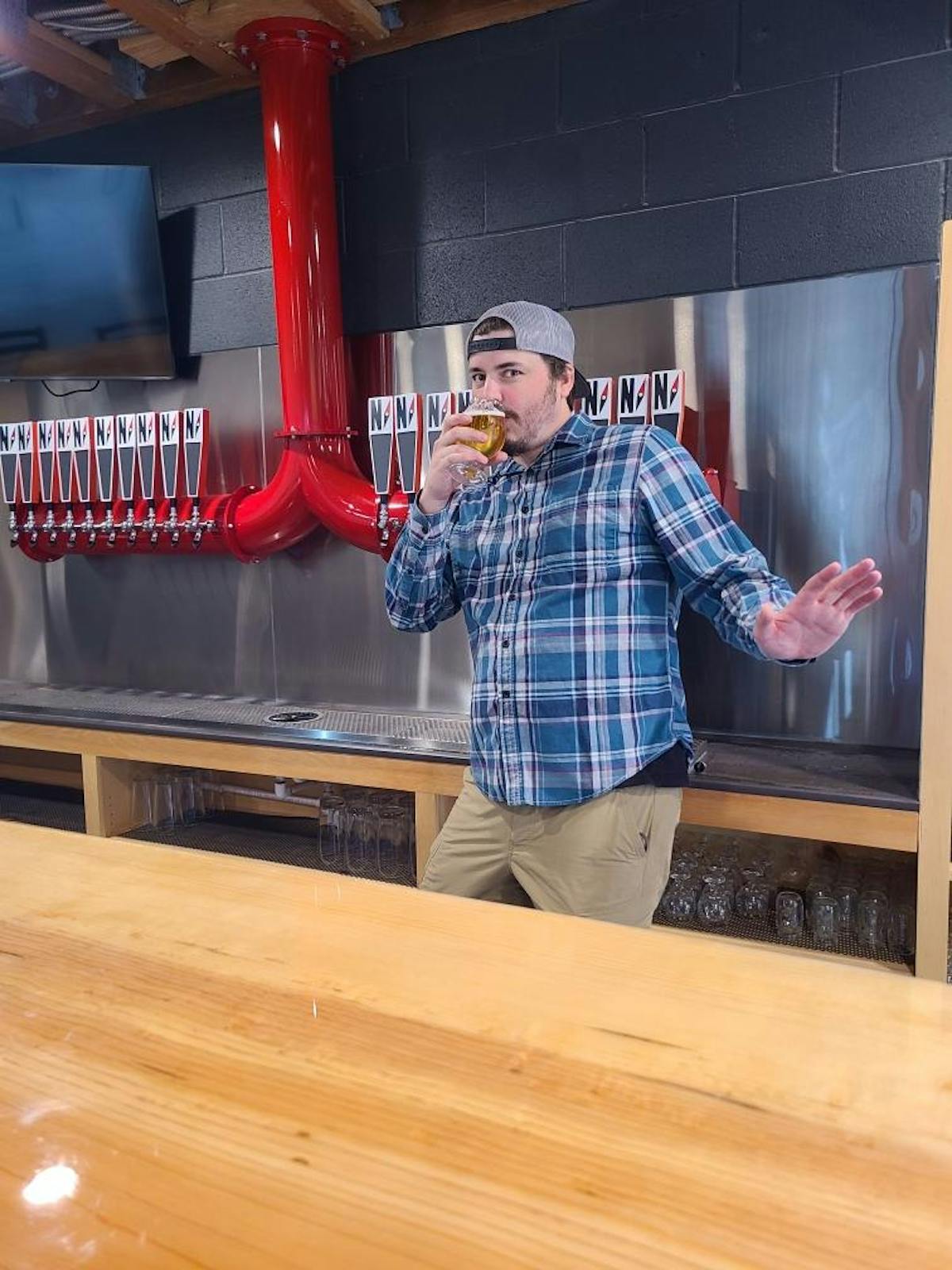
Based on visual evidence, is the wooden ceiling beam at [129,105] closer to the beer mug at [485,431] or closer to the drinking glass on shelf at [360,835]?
the beer mug at [485,431]

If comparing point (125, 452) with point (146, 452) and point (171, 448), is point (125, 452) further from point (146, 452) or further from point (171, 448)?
point (171, 448)

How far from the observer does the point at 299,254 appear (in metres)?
2.71

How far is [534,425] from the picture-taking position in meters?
1.74

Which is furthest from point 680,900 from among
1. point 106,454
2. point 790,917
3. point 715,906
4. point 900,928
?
point 106,454

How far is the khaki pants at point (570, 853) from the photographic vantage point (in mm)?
1641

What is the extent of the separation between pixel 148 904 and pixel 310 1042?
0.97 ft

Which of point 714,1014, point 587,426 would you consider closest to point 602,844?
point 587,426

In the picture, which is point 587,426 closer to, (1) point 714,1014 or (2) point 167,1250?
(1) point 714,1014

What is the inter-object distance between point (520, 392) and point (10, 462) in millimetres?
2208

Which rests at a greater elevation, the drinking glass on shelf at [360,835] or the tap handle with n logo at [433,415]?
the tap handle with n logo at [433,415]

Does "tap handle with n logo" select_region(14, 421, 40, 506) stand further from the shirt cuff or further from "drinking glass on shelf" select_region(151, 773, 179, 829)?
the shirt cuff

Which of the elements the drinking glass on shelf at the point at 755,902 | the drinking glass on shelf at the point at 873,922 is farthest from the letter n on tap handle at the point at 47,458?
the drinking glass on shelf at the point at 873,922

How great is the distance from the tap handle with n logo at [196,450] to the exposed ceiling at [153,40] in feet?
3.26

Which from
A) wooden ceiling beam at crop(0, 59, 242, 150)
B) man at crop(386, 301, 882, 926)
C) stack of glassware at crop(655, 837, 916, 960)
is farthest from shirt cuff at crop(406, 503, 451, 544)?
wooden ceiling beam at crop(0, 59, 242, 150)
